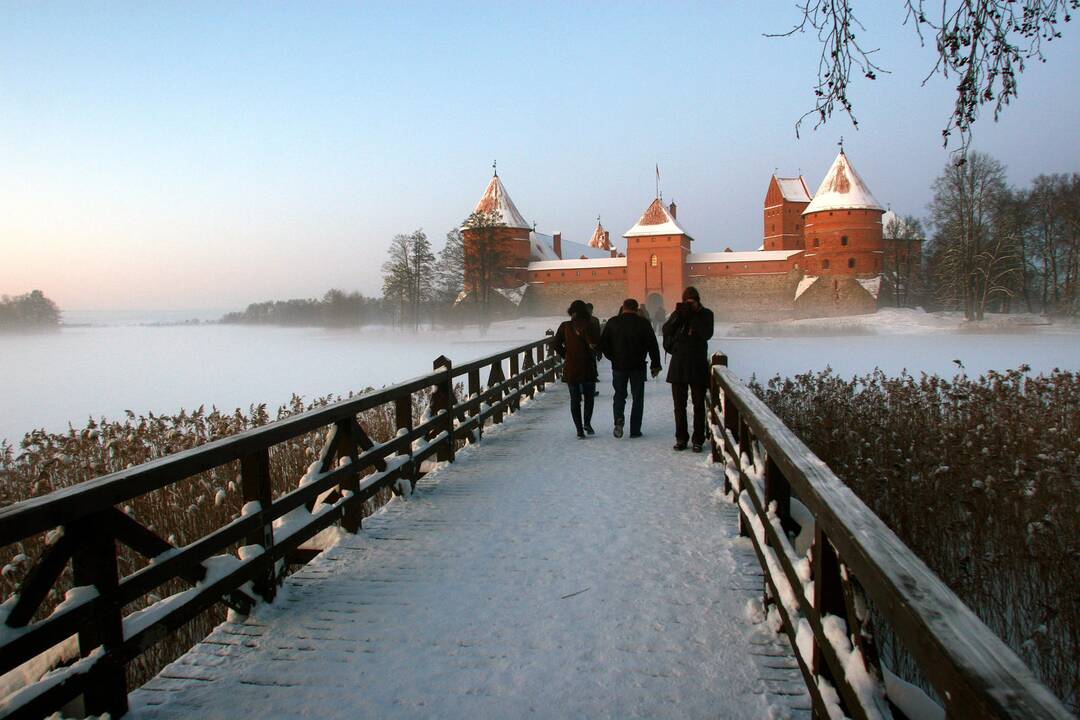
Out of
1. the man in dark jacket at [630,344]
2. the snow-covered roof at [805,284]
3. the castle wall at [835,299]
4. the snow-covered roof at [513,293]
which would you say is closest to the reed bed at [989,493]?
the man in dark jacket at [630,344]

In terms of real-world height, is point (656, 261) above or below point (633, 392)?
above

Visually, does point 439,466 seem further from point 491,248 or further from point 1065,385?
point 491,248

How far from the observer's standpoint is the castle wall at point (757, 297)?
51406 mm

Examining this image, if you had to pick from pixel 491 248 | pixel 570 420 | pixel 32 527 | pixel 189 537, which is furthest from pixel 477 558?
pixel 491 248

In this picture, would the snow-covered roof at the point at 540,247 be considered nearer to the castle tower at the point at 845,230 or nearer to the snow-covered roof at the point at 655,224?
the snow-covered roof at the point at 655,224

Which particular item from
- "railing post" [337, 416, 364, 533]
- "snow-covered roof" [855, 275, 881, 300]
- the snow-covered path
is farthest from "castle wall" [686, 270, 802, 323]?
"railing post" [337, 416, 364, 533]

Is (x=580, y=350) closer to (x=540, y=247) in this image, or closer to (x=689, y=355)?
(x=689, y=355)

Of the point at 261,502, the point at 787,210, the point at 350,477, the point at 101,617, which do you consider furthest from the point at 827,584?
the point at 787,210

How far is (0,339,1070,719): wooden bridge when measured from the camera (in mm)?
1845

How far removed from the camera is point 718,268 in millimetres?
52906

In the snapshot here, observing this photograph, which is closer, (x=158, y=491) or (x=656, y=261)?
(x=158, y=491)

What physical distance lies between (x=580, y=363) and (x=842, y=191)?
48174 mm

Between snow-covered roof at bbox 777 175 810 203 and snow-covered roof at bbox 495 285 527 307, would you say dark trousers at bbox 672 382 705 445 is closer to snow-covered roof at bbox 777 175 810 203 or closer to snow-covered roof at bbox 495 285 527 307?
snow-covered roof at bbox 495 285 527 307

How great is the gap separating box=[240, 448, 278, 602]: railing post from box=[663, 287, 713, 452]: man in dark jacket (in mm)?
4404
